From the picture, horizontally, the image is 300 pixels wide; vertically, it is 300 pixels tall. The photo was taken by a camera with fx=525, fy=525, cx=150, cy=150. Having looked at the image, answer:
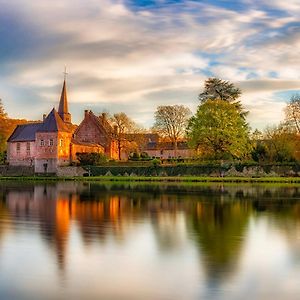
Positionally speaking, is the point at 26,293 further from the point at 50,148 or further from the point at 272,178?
the point at 50,148

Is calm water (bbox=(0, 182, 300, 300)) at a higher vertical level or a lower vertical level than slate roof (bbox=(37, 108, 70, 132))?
lower

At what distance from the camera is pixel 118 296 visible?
890 centimetres

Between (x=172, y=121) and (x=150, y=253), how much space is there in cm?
5548

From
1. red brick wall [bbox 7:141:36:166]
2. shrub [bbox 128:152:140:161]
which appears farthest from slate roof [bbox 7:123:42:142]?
shrub [bbox 128:152:140:161]

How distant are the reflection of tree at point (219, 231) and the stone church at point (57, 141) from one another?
36.1 meters

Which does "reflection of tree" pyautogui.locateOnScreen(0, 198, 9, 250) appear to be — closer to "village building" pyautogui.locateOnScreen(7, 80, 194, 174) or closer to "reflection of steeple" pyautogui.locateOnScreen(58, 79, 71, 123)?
"village building" pyautogui.locateOnScreen(7, 80, 194, 174)

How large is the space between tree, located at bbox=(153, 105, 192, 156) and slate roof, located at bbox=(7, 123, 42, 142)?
15.3m

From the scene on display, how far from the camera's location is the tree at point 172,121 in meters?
67.6

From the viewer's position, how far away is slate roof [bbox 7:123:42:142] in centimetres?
6338

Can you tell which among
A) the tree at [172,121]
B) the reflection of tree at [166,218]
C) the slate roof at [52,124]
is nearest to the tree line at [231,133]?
the tree at [172,121]

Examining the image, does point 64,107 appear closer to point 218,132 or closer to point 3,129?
point 3,129

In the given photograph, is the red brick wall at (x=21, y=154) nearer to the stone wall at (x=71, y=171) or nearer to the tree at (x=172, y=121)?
the stone wall at (x=71, y=171)

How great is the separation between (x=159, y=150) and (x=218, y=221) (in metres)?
67.4

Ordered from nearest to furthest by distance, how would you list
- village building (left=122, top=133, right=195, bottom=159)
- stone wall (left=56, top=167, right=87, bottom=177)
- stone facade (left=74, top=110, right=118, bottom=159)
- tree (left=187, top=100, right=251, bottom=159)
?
tree (left=187, top=100, right=251, bottom=159)
stone wall (left=56, top=167, right=87, bottom=177)
stone facade (left=74, top=110, right=118, bottom=159)
village building (left=122, top=133, right=195, bottom=159)
